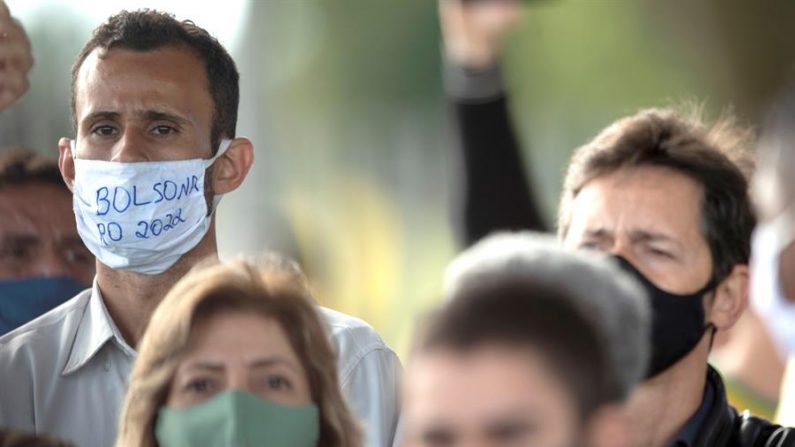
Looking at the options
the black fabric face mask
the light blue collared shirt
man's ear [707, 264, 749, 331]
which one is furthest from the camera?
the light blue collared shirt

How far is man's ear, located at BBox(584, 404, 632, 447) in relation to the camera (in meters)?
2.22

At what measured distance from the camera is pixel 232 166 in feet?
12.5

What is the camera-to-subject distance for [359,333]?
11.7ft

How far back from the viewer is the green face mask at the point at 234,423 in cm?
284

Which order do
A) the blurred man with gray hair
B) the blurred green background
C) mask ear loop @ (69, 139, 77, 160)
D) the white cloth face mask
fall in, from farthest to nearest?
1. the blurred green background
2. mask ear loop @ (69, 139, 77, 160)
3. the white cloth face mask
4. the blurred man with gray hair

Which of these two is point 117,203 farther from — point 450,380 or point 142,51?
point 450,380

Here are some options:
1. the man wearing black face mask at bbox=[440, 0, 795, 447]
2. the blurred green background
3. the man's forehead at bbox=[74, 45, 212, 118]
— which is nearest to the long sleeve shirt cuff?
the blurred green background

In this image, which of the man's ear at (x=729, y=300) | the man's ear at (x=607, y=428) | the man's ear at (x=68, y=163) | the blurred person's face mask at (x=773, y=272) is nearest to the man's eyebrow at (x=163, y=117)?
the man's ear at (x=68, y=163)

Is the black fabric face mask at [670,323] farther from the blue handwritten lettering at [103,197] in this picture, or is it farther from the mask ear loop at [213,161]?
the blue handwritten lettering at [103,197]

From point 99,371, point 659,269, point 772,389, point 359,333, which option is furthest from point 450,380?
point 772,389

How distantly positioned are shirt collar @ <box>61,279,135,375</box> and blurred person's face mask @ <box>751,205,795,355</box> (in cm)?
167

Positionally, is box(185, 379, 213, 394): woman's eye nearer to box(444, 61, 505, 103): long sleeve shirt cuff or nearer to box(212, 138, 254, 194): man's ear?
box(212, 138, 254, 194): man's ear

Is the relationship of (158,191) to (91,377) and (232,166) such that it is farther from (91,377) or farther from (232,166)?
(91,377)

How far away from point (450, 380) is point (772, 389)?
2.21m
